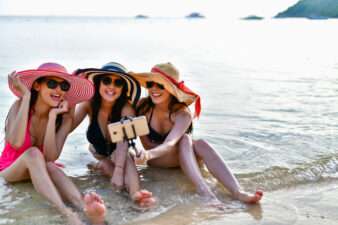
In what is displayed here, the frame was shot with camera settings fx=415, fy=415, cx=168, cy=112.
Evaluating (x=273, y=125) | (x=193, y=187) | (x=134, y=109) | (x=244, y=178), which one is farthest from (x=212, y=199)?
(x=273, y=125)

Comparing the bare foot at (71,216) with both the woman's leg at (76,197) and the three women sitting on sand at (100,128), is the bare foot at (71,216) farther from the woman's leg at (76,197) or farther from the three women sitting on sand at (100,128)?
the woman's leg at (76,197)

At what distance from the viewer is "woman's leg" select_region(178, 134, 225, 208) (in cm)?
411

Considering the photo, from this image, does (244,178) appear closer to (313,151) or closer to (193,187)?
(193,187)

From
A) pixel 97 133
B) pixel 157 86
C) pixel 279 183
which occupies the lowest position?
pixel 279 183

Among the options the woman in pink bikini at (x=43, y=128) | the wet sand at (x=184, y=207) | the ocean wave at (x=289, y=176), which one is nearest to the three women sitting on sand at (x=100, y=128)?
the woman in pink bikini at (x=43, y=128)

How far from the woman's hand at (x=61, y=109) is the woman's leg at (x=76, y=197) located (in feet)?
1.67

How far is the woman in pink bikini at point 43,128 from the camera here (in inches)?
152

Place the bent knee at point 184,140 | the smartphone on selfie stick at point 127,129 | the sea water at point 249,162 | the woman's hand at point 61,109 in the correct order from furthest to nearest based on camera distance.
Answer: the bent knee at point 184,140
the woman's hand at point 61,109
the sea water at point 249,162
the smartphone on selfie stick at point 127,129

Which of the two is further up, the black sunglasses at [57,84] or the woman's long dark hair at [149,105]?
the black sunglasses at [57,84]

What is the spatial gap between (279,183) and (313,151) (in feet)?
4.11

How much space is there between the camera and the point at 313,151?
5.76 metres

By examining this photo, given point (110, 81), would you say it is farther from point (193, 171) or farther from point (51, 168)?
point (193, 171)

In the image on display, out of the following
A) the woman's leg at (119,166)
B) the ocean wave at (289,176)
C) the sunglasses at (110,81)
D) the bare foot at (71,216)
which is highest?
the sunglasses at (110,81)

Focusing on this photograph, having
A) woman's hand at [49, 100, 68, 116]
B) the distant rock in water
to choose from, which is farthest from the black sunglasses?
the distant rock in water
